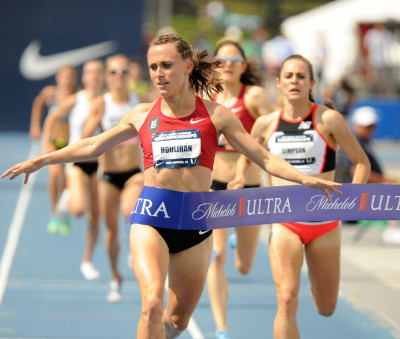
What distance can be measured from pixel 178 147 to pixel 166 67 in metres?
0.53

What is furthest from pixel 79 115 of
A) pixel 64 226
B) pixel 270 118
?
pixel 270 118

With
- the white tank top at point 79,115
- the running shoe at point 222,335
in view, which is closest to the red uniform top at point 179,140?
the running shoe at point 222,335

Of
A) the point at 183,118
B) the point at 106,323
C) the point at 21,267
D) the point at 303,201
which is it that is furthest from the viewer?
the point at 21,267

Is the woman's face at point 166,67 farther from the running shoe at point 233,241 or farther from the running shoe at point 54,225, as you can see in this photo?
the running shoe at point 54,225

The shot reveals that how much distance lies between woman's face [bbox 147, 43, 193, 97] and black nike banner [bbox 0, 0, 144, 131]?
23.4 m

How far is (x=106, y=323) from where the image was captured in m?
9.15

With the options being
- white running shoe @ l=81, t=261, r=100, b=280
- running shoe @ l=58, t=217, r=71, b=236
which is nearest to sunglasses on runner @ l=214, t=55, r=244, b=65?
white running shoe @ l=81, t=261, r=100, b=280

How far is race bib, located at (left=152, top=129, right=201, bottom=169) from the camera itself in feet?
19.7

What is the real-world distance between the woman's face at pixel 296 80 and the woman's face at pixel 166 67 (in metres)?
1.39

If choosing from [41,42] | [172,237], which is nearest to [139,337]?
[172,237]

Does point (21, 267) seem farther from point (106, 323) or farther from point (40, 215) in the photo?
point (40, 215)

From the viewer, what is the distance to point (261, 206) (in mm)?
6723

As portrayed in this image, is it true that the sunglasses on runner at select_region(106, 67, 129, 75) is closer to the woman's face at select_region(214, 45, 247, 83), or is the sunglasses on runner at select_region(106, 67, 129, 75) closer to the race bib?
the woman's face at select_region(214, 45, 247, 83)

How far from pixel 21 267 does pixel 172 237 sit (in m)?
5.99
